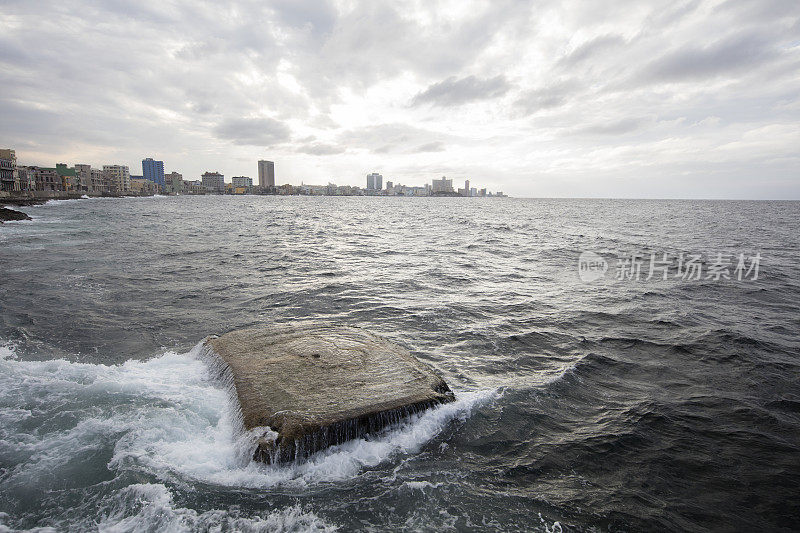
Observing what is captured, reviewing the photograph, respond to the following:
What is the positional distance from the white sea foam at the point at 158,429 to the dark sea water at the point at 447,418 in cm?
3

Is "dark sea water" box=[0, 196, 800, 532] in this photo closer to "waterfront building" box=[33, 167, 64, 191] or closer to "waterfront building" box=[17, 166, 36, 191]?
"waterfront building" box=[17, 166, 36, 191]

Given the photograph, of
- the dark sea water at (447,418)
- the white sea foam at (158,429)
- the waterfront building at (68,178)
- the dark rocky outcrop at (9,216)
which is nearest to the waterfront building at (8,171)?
the waterfront building at (68,178)

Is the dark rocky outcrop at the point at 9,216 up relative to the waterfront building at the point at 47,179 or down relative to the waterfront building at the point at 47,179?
down

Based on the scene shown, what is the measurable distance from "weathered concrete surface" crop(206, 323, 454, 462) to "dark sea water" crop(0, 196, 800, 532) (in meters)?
0.28

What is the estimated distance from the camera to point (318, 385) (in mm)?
6582

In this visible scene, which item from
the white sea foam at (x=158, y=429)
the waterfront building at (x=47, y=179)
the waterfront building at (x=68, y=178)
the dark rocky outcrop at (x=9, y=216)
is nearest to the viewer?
the white sea foam at (x=158, y=429)

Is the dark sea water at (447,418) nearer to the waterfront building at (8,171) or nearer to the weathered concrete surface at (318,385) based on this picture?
the weathered concrete surface at (318,385)

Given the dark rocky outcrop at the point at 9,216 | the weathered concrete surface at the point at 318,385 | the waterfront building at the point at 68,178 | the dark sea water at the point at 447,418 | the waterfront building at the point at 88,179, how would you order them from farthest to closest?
the waterfront building at the point at 88,179 → the waterfront building at the point at 68,178 → the dark rocky outcrop at the point at 9,216 → the weathered concrete surface at the point at 318,385 → the dark sea water at the point at 447,418

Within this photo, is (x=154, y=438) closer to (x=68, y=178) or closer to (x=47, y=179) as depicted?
(x=47, y=179)

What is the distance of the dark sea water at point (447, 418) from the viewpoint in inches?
190

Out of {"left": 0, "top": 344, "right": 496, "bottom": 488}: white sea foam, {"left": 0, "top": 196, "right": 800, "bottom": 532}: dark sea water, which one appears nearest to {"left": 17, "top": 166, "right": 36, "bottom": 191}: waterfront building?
{"left": 0, "top": 196, "right": 800, "bottom": 532}: dark sea water

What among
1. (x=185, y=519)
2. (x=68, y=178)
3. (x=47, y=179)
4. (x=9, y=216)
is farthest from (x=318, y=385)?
(x=68, y=178)

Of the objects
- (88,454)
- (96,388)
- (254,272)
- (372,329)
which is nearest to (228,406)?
(88,454)

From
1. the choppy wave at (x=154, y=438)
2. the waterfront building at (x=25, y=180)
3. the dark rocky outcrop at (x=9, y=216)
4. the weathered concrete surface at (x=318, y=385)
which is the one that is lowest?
the choppy wave at (x=154, y=438)
